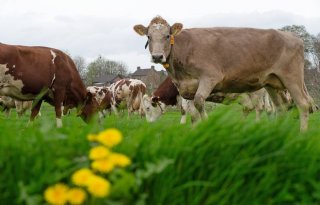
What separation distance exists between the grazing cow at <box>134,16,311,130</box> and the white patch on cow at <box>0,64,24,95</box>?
390 cm

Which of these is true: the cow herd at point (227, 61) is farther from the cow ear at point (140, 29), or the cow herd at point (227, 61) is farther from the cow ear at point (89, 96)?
the cow ear at point (89, 96)

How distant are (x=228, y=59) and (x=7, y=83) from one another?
221 inches

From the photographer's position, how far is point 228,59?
9.51 metres

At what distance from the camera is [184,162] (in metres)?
2.80

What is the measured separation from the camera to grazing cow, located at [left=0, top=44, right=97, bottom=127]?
38.0 feet

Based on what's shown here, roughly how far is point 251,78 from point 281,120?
20.3 ft

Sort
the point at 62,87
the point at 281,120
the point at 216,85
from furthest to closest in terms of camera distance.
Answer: the point at 62,87 < the point at 216,85 < the point at 281,120

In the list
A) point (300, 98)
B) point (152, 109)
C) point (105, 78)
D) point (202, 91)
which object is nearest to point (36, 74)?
point (202, 91)

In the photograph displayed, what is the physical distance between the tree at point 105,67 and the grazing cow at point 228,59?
11552 centimetres

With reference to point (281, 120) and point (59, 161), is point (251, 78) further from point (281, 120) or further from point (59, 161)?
point (59, 161)

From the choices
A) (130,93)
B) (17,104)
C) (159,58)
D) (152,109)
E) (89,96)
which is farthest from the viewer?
(130,93)

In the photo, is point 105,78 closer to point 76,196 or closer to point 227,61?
point 227,61

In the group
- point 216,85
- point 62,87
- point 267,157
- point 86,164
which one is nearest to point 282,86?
point 216,85

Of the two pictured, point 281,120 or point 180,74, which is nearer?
point 281,120
